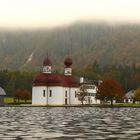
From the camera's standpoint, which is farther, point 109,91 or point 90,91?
point 90,91

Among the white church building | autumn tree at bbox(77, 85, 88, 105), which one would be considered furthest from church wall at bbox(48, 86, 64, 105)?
autumn tree at bbox(77, 85, 88, 105)

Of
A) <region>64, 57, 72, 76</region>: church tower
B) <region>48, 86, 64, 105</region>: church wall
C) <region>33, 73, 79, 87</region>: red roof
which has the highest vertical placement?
<region>64, 57, 72, 76</region>: church tower

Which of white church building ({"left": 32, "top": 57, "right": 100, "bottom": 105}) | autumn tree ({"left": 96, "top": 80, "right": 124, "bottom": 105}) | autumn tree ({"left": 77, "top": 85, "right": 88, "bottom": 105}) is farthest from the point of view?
autumn tree ({"left": 77, "top": 85, "right": 88, "bottom": 105})

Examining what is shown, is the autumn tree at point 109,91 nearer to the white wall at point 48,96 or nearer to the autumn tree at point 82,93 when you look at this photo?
the autumn tree at point 82,93

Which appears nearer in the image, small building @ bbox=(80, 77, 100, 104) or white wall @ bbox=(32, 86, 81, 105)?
white wall @ bbox=(32, 86, 81, 105)

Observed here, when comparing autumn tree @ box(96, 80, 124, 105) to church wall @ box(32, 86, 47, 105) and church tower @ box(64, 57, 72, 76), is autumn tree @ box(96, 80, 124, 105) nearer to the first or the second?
church wall @ box(32, 86, 47, 105)

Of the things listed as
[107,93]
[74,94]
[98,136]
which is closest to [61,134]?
[98,136]

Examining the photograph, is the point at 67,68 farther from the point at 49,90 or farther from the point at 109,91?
the point at 109,91

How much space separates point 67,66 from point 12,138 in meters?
159

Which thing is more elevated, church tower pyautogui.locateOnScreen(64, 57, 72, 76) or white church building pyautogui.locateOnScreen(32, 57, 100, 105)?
church tower pyautogui.locateOnScreen(64, 57, 72, 76)

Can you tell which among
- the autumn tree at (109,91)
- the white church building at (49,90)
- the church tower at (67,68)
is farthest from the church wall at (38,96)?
the autumn tree at (109,91)

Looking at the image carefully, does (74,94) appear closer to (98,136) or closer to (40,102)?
(40,102)

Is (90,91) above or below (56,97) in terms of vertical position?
above

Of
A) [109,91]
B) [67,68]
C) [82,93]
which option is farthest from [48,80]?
[109,91]
